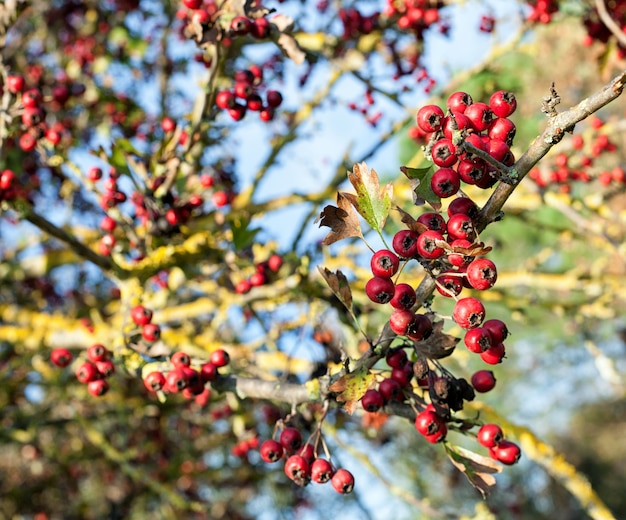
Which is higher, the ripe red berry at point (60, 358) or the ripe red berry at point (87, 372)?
the ripe red berry at point (87, 372)

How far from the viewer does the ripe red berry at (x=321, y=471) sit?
174cm

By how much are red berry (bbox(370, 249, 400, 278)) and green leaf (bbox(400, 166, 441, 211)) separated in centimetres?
15

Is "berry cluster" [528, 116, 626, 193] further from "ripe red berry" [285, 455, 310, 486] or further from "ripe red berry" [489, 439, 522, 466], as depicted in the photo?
"ripe red berry" [285, 455, 310, 486]


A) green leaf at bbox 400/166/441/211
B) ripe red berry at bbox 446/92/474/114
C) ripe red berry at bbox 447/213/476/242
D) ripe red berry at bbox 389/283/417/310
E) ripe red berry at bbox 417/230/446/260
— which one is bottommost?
ripe red berry at bbox 389/283/417/310

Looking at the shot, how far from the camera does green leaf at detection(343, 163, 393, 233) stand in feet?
5.04

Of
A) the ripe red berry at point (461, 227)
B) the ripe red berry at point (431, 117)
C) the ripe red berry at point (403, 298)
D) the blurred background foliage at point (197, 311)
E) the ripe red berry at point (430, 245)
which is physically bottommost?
the blurred background foliage at point (197, 311)

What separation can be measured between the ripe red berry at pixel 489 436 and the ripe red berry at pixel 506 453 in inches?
0.7

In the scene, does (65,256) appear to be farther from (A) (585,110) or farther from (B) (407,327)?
(A) (585,110)

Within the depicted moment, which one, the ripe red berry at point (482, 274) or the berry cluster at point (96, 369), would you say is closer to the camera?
the ripe red berry at point (482, 274)

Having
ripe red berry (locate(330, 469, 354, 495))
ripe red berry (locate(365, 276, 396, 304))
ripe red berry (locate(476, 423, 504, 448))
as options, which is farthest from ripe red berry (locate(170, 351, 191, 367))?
ripe red berry (locate(476, 423, 504, 448))

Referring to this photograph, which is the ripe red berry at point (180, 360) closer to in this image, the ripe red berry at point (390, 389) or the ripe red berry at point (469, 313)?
the ripe red berry at point (390, 389)

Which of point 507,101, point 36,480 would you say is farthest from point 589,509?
point 36,480

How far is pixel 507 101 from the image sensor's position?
150cm

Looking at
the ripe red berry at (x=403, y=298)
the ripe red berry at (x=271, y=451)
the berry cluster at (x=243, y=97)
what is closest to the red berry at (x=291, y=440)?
the ripe red berry at (x=271, y=451)
